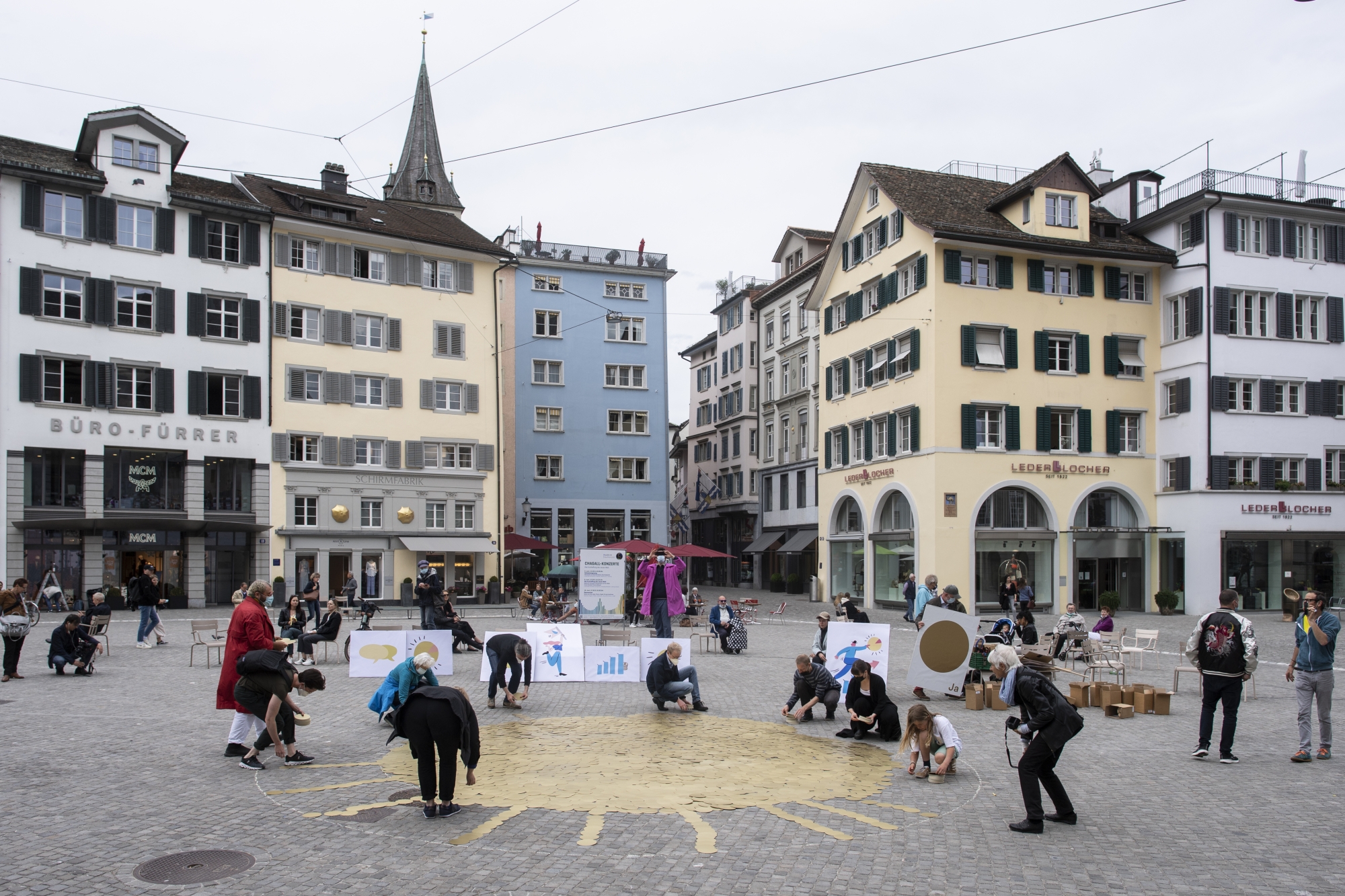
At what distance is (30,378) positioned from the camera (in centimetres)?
3706

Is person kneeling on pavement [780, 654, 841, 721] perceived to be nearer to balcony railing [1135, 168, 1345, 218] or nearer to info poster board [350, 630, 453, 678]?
info poster board [350, 630, 453, 678]

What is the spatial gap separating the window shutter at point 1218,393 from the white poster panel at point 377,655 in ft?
108

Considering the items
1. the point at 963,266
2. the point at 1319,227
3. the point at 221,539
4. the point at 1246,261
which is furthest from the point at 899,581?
the point at 221,539

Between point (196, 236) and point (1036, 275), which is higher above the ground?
point (196, 236)

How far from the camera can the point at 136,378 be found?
39656mm

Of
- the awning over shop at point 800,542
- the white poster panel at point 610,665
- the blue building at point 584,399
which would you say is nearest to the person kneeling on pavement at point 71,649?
the white poster panel at point 610,665

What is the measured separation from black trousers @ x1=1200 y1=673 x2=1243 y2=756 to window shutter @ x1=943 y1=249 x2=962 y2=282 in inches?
1138

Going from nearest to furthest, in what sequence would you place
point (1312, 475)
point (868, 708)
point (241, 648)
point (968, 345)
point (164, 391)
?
1. point (241, 648)
2. point (868, 708)
3. point (968, 345)
4. point (164, 391)
5. point (1312, 475)

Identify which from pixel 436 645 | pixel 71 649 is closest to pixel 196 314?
pixel 71 649

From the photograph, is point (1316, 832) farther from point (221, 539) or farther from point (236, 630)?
point (221, 539)

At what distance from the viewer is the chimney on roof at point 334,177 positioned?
51031 mm

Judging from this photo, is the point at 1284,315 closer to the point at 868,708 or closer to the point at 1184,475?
the point at 1184,475

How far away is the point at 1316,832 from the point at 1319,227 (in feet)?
132

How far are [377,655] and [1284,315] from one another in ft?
122
